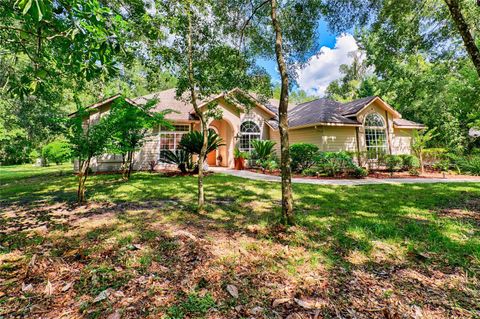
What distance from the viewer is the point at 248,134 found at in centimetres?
1631

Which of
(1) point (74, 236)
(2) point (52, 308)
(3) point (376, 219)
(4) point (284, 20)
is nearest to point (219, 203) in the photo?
(1) point (74, 236)

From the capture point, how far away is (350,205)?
597 centimetres

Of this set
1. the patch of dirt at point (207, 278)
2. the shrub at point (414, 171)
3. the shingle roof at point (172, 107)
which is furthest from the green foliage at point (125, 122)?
the shrub at point (414, 171)

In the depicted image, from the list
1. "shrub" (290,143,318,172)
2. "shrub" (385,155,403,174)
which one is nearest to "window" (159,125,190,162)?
"shrub" (290,143,318,172)

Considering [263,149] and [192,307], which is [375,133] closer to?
[263,149]

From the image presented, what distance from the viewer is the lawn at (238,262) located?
2244 mm

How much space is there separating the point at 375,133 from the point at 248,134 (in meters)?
8.91

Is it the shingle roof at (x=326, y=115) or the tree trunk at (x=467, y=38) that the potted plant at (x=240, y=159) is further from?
the tree trunk at (x=467, y=38)

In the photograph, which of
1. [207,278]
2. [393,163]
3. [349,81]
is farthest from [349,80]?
[207,278]

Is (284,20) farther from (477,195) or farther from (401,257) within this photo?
(477,195)

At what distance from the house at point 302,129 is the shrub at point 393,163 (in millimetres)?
929

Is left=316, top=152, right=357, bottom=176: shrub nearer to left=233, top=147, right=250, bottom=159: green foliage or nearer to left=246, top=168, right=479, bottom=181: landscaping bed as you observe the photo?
left=246, top=168, right=479, bottom=181: landscaping bed

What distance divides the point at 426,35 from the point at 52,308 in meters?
12.9

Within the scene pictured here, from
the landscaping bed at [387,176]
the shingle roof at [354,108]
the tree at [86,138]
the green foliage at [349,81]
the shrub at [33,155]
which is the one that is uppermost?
the green foliage at [349,81]
